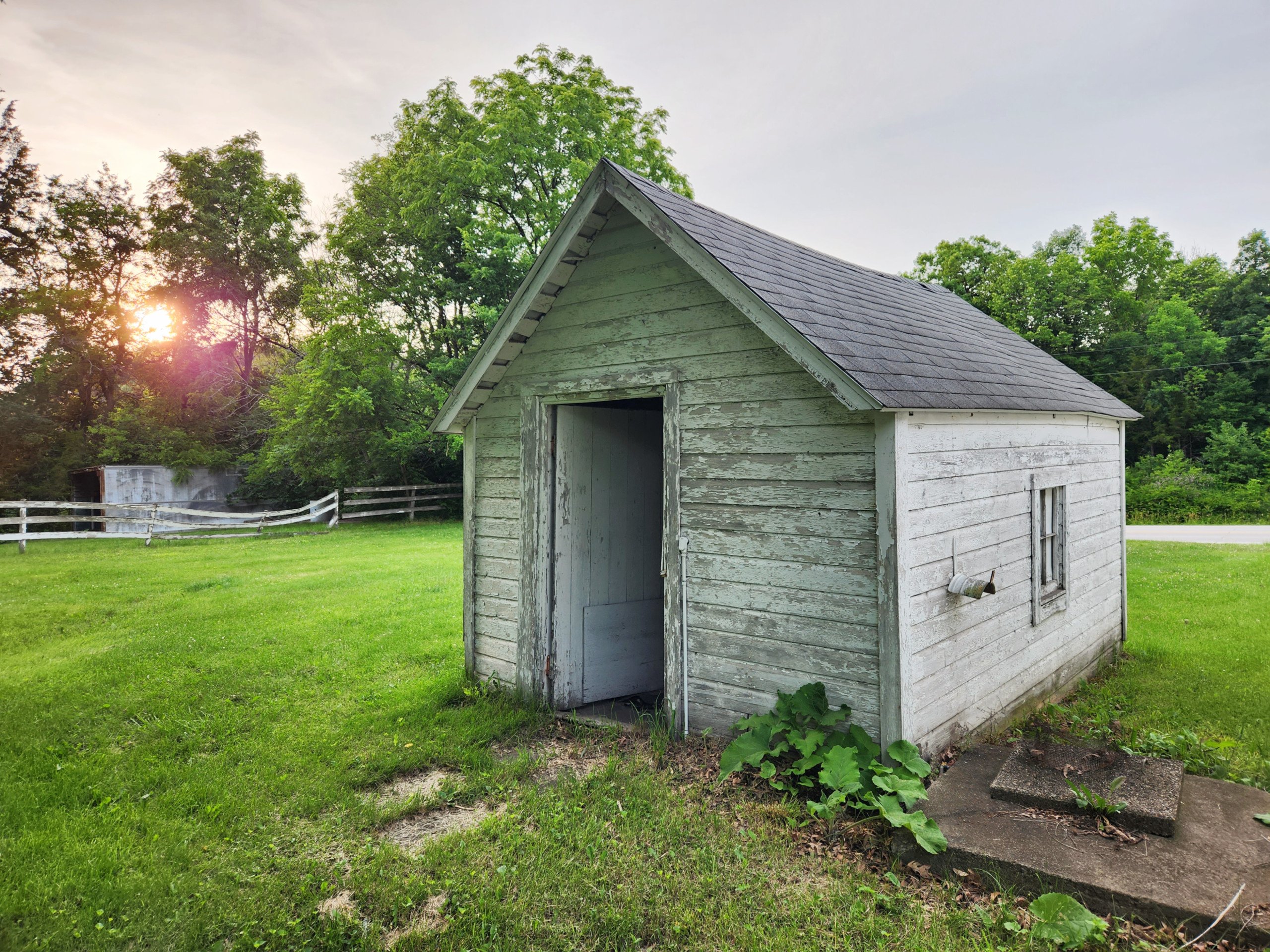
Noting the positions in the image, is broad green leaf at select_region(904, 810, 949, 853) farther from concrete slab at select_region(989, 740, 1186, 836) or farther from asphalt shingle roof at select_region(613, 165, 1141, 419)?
asphalt shingle roof at select_region(613, 165, 1141, 419)

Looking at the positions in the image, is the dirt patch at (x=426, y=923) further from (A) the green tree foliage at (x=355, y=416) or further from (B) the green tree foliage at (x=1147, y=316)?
(B) the green tree foliage at (x=1147, y=316)

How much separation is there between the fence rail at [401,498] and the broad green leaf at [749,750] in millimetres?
18889

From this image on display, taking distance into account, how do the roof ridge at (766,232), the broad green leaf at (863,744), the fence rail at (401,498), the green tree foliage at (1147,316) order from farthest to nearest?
the green tree foliage at (1147,316), the fence rail at (401,498), the roof ridge at (766,232), the broad green leaf at (863,744)

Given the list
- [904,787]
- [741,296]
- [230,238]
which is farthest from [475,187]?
[904,787]

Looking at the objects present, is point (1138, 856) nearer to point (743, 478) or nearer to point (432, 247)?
point (743, 478)

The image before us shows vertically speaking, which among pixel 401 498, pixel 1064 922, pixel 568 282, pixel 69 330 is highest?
pixel 69 330

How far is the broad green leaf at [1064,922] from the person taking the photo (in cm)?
286

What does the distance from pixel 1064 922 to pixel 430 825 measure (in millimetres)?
3251

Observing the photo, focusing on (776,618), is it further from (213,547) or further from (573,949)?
(213,547)

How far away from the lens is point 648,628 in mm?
6605

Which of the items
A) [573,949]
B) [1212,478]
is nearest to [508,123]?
[573,949]

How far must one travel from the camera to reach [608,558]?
6305 millimetres

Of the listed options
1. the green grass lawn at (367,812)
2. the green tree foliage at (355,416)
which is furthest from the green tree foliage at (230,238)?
the green grass lawn at (367,812)

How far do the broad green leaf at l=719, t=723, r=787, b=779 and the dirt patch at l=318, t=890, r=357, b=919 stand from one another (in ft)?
6.97
